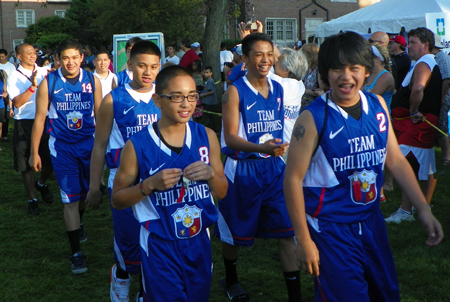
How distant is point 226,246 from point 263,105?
1.35 meters

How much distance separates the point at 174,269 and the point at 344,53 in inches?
63.7

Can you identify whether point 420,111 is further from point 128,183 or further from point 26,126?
point 26,126

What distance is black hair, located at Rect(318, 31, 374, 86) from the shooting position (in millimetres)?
2908


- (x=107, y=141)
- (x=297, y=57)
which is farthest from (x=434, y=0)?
(x=107, y=141)

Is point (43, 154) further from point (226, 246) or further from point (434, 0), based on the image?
point (434, 0)

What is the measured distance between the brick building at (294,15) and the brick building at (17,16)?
23.3 metres

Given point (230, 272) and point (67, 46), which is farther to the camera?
point (67, 46)

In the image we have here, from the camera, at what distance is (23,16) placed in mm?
53406

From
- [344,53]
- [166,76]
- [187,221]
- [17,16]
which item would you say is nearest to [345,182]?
[344,53]

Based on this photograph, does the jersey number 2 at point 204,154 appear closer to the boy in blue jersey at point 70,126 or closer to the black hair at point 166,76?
the black hair at point 166,76

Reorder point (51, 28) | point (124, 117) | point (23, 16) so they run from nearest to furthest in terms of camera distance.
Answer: point (124, 117) → point (51, 28) → point (23, 16)

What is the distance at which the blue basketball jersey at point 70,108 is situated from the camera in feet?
18.5

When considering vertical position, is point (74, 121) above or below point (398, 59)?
below

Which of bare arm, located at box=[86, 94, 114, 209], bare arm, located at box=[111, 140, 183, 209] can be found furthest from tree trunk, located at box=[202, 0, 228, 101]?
bare arm, located at box=[111, 140, 183, 209]
